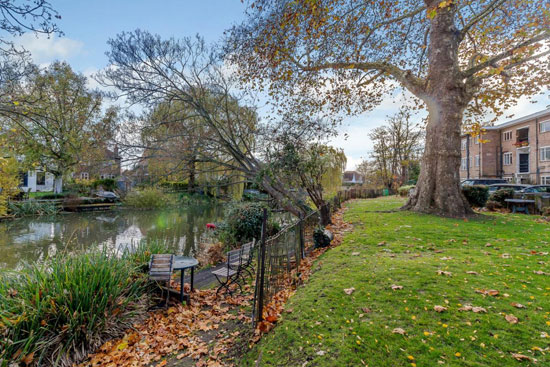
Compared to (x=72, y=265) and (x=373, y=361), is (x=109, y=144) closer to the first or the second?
(x=72, y=265)

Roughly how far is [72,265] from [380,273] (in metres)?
4.98

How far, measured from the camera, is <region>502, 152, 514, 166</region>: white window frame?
30.0m

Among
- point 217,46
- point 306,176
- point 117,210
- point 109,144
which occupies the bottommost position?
point 117,210

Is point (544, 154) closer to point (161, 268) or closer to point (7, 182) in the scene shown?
point (161, 268)

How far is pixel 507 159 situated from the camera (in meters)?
30.6

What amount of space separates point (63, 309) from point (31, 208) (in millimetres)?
23533

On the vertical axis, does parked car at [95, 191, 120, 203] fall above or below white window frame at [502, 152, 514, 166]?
below

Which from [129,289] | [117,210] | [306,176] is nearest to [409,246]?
[306,176]

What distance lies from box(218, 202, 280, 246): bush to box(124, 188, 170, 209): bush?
1486 centimetres

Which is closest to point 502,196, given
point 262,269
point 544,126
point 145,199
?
point 262,269

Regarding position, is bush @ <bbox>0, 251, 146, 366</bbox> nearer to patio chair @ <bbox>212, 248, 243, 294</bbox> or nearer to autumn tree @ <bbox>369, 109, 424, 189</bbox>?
patio chair @ <bbox>212, 248, 243, 294</bbox>

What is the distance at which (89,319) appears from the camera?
3.70 metres

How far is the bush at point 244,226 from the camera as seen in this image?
10.8 metres

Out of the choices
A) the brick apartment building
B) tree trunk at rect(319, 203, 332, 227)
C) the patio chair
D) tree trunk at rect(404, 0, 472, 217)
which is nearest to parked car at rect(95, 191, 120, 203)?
tree trunk at rect(319, 203, 332, 227)
